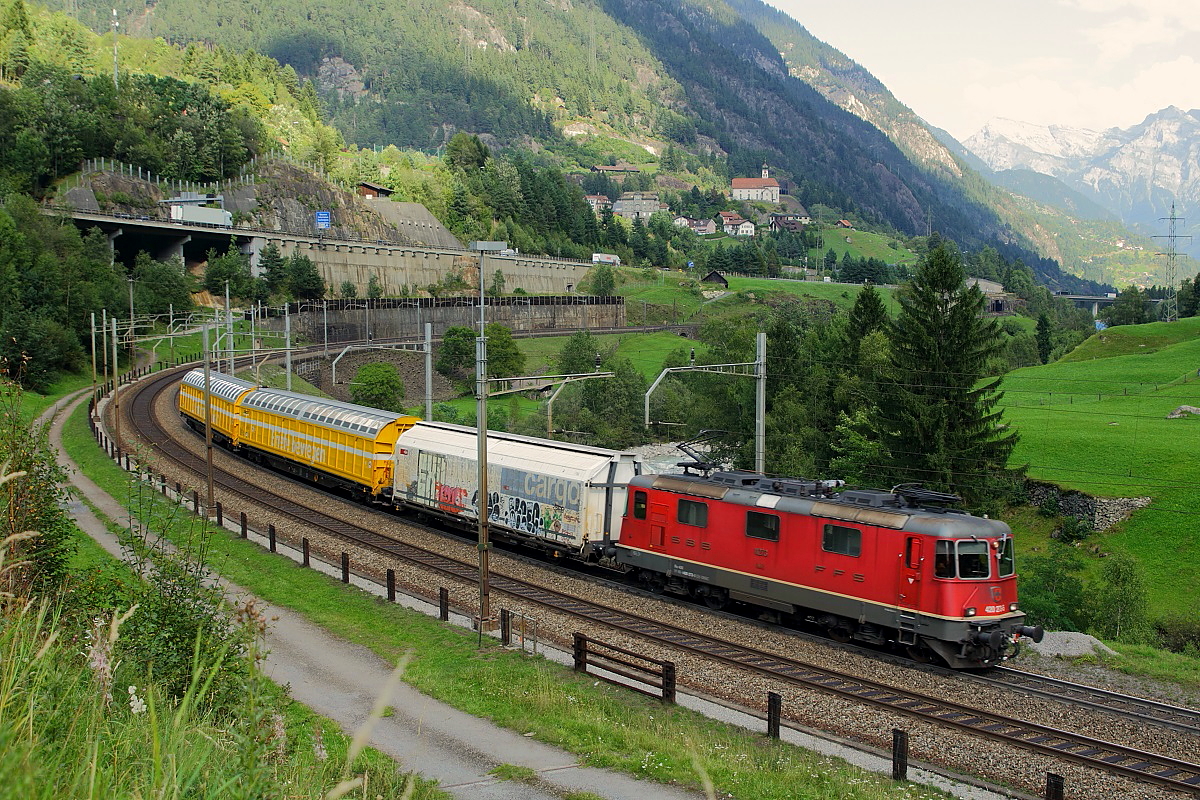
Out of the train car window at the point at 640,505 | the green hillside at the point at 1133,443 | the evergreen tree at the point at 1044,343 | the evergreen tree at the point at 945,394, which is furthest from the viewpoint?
the evergreen tree at the point at 1044,343

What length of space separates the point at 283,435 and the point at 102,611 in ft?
117

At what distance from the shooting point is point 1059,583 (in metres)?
39.7

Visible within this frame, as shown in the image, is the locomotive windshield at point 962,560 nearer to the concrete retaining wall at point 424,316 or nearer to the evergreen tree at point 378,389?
the evergreen tree at point 378,389

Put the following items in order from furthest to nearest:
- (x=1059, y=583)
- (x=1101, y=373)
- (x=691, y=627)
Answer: (x=1101, y=373), (x=1059, y=583), (x=691, y=627)

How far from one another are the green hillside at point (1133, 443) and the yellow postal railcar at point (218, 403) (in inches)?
1902

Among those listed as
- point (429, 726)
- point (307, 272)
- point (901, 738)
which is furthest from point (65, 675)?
point (307, 272)

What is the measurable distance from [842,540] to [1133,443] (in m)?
46.7

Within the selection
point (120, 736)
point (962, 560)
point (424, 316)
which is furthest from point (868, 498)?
point (424, 316)

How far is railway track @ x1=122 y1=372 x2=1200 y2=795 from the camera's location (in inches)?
680

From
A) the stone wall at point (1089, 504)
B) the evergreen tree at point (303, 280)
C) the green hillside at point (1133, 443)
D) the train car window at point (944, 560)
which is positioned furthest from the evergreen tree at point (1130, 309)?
the train car window at point (944, 560)

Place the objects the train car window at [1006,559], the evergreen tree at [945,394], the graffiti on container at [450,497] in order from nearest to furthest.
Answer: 1. the train car window at [1006,559]
2. the graffiti on container at [450,497]
3. the evergreen tree at [945,394]

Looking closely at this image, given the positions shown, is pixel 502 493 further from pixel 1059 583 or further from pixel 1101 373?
pixel 1101 373

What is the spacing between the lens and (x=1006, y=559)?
2386 cm

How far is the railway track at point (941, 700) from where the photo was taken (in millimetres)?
17266
